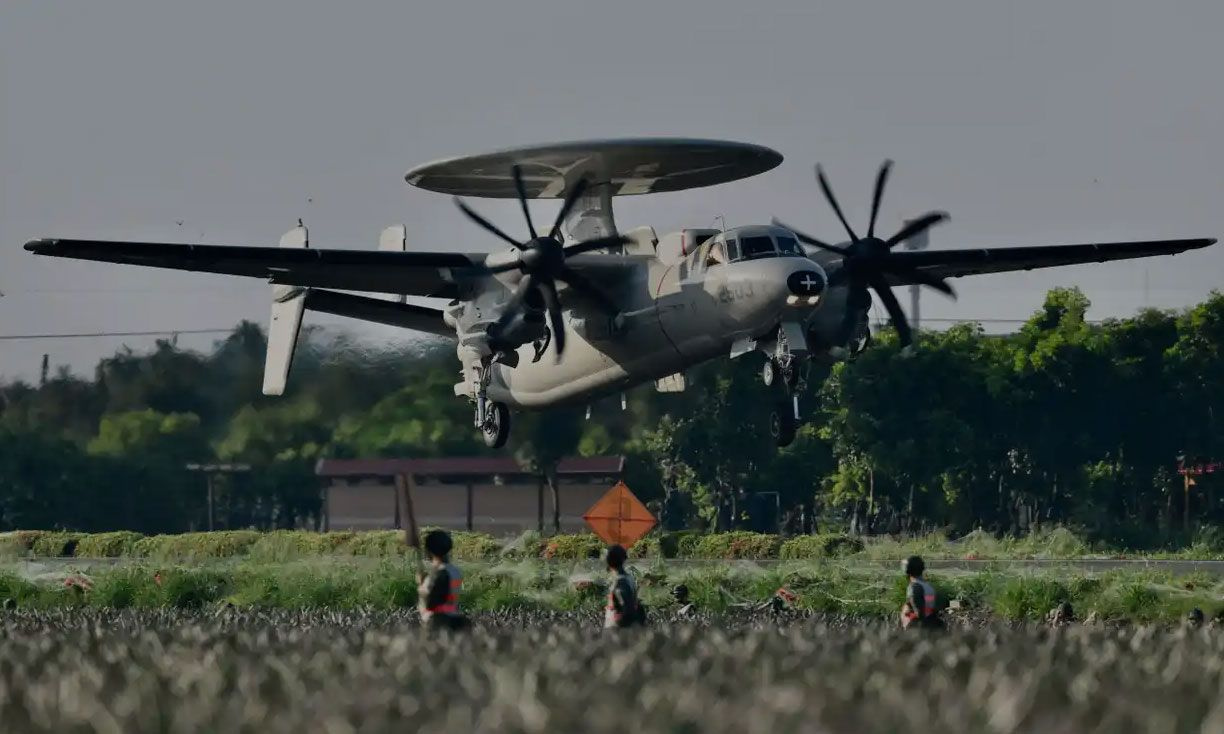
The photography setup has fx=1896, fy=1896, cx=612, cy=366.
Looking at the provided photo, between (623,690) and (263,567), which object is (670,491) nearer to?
(263,567)

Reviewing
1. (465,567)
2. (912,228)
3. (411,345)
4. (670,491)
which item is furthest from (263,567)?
(670,491)

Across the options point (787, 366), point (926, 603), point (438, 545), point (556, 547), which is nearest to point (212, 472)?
point (556, 547)

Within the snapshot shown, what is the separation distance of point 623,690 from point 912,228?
101 ft

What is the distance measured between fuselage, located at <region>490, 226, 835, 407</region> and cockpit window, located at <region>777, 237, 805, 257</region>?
21 millimetres

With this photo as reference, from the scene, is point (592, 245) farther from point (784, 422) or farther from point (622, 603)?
point (622, 603)

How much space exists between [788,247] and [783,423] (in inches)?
194

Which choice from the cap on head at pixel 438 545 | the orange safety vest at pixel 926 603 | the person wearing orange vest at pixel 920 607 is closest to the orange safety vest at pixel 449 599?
the cap on head at pixel 438 545

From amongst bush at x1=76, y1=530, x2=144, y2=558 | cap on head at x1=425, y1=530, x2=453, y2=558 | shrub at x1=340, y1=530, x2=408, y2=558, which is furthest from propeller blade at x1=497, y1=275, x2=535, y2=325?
bush at x1=76, y1=530, x2=144, y2=558

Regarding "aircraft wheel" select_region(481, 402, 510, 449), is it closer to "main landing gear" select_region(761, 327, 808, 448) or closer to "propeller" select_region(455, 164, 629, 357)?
"propeller" select_region(455, 164, 629, 357)

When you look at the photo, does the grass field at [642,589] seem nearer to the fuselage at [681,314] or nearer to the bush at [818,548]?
the fuselage at [681,314]

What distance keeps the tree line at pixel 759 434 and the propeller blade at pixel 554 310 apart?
22.7 m

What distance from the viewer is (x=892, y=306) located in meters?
44.5

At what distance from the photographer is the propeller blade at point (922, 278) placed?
4454cm

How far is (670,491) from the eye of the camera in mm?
87500
